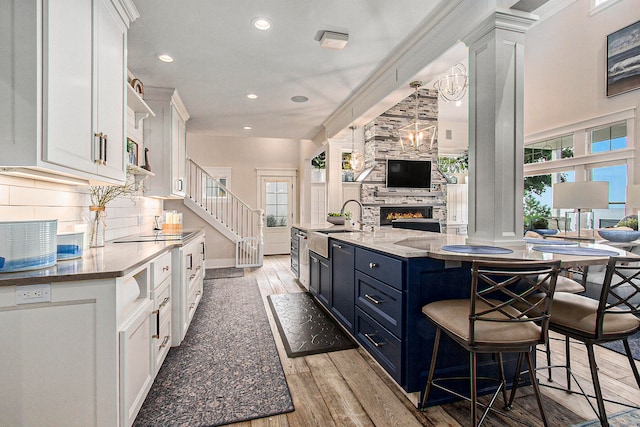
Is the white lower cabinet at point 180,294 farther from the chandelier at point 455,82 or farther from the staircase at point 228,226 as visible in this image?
the chandelier at point 455,82

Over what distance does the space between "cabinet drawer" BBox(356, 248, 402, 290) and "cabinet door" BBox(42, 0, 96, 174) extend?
1.86m

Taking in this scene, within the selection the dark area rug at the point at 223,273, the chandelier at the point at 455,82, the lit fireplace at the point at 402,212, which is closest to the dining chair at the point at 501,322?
Answer: the chandelier at the point at 455,82

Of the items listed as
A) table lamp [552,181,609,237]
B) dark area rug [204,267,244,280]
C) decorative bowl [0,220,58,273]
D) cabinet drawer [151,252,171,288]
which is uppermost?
table lamp [552,181,609,237]

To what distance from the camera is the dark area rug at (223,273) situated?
5.54 meters

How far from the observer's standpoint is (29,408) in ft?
4.27

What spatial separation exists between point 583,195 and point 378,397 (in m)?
3.55

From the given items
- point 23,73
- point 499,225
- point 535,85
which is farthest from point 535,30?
point 23,73

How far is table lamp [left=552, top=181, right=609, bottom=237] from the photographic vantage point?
3.58 metres

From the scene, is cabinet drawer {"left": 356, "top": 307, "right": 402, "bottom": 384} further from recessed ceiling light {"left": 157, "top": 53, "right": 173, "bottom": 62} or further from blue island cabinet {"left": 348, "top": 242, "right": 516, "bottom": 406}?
recessed ceiling light {"left": 157, "top": 53, "right": 173, "bottom": 62}

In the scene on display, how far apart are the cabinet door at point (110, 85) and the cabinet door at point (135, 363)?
955 mm

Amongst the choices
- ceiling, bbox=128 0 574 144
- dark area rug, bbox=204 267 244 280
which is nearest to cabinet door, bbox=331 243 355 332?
ceiling, bbox=128 0 574 144

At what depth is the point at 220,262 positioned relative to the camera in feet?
20.9

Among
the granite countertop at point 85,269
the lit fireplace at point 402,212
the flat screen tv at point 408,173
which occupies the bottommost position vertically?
the granite countertop at point 85,269

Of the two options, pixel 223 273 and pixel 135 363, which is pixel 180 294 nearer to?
pixel 135 363
